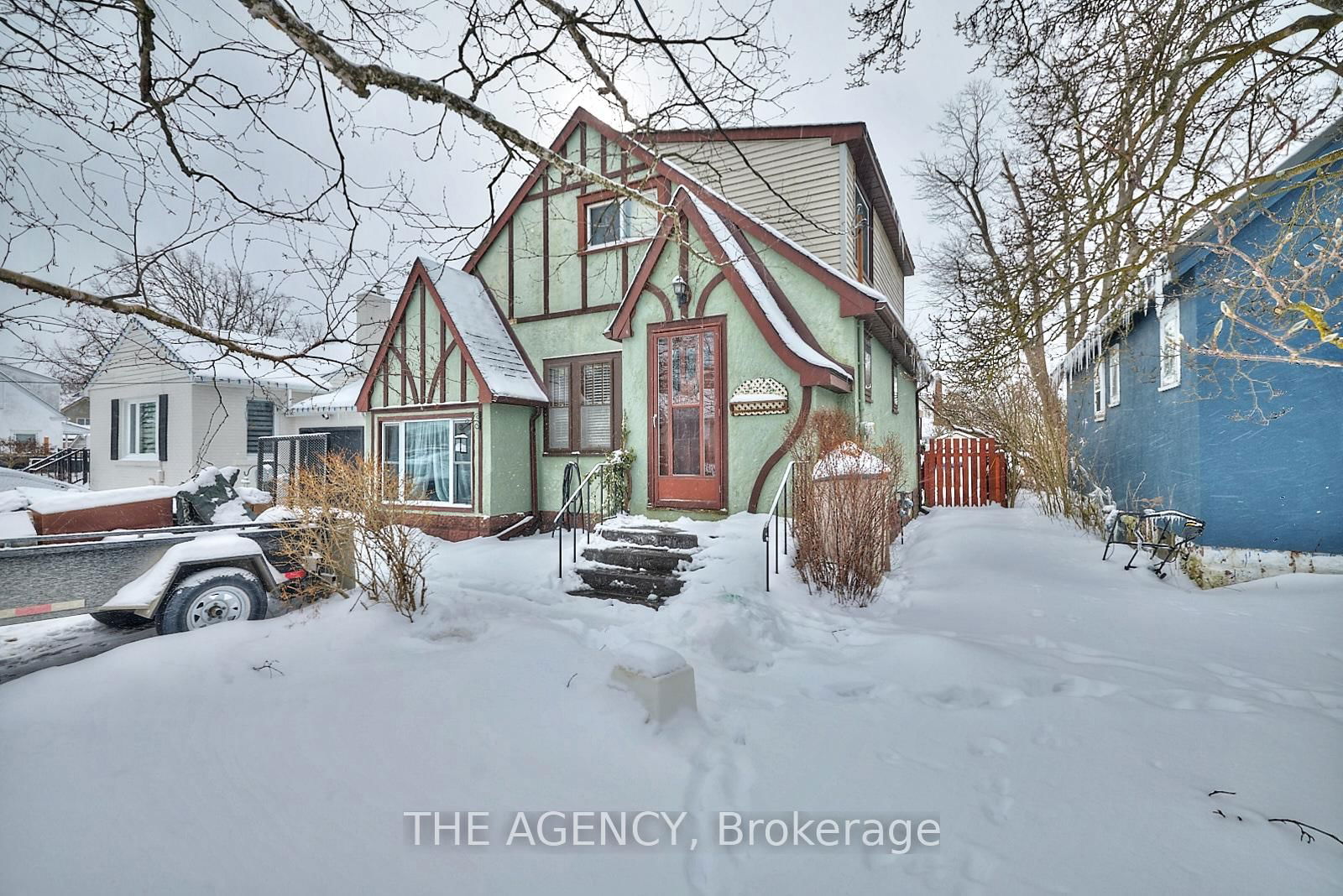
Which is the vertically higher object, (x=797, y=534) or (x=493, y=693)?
(x=797, y=534)

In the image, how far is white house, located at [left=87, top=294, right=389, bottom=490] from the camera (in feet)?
12.7

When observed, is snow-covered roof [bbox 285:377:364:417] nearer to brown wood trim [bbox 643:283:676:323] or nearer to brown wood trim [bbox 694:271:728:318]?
brown wood trim [bbox 643:283:676:323]

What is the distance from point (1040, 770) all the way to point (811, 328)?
6.30 m

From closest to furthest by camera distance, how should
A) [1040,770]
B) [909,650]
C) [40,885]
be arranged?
[40,885] < [1040,770] < [909,650]

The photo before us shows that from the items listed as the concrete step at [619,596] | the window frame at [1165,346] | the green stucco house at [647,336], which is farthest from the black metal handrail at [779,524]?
the window frame at [1165,346]

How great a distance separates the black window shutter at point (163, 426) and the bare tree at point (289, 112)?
2.71 metres

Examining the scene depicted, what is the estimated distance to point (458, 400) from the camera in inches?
362

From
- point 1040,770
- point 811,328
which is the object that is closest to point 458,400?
point 811,328

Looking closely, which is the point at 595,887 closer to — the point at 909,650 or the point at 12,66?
the point at 909,650

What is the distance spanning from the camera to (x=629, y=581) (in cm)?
622

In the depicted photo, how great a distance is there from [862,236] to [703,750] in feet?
33.3

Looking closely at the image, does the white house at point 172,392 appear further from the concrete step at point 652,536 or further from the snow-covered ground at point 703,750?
the concrete step at point 652,536

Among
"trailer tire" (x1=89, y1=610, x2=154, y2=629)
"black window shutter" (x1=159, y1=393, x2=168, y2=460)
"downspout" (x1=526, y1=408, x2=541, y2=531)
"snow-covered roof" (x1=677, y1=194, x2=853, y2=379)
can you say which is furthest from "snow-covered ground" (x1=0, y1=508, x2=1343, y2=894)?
"downspout" (x1=526, y1=408, x2=541, y2=531)

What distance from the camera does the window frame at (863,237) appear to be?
998 cm
